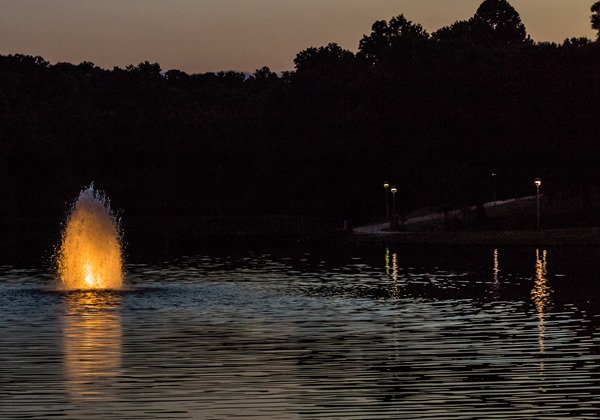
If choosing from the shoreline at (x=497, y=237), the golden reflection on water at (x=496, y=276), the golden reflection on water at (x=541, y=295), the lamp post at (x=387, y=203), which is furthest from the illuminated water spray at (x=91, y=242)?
the lamp post at (x=387, y=203)

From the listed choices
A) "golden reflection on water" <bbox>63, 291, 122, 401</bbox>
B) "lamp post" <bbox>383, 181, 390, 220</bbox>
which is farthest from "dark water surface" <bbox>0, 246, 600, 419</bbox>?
"lamp post" <bbox>383, 181, 390, 220</bbox>

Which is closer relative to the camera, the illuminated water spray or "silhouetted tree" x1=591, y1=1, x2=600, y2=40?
the illuminated water spray

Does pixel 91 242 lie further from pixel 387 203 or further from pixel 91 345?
pixel 387 203

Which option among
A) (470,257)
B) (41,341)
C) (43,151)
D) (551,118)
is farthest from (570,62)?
(41,341)

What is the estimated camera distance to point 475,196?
105 metres

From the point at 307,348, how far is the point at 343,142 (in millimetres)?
89278

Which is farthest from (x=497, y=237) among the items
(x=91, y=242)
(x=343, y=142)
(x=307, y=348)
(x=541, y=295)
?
(x=307, y=348)

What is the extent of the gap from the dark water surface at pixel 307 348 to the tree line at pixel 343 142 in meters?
45.8

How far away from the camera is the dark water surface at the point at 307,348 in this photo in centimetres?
2317

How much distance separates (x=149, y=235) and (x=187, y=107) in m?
44.6

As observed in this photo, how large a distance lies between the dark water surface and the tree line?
4580 cm

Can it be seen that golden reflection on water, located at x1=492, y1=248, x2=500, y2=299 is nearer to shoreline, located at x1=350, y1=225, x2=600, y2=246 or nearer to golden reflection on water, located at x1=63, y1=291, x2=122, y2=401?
shoreline, located at x1=350, y1=225, x2=600, y2=246

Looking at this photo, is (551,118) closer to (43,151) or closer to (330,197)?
(330,197)

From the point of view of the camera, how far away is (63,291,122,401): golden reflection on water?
25.3 m
